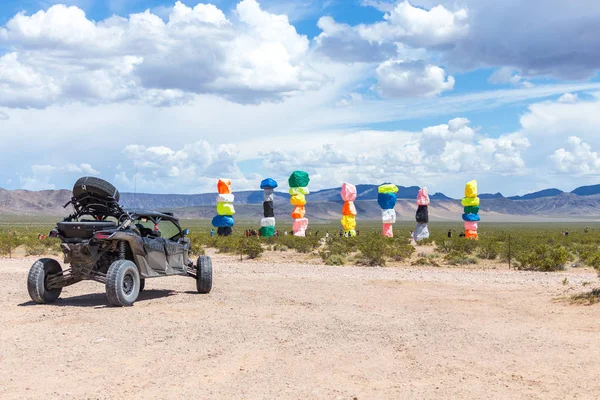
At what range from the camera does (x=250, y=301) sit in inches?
546

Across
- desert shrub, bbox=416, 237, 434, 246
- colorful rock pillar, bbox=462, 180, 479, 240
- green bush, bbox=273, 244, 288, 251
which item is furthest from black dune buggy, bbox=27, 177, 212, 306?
colorful rock pillar, bbox=462, 180, 479, 240

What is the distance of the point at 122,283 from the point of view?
509 inches

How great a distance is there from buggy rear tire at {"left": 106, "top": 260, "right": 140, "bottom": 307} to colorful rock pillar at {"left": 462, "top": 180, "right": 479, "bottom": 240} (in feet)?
105

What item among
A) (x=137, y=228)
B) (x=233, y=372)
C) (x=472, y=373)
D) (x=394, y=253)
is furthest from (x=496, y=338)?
(x=394, y=253)

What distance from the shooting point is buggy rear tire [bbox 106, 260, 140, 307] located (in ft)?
41.4

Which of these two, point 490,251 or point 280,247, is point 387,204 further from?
point 490,251

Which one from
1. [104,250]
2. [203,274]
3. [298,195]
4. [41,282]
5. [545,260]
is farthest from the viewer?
[298,195]

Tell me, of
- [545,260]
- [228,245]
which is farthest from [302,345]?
[228,245]

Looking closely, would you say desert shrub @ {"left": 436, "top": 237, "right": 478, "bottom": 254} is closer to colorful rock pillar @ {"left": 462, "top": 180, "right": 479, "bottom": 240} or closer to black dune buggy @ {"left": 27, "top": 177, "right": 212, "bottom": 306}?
colorful rock pillar @ {"left": 462, "top": 180, "right": 479, "bottom": 240}

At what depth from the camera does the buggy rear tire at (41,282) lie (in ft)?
43.9

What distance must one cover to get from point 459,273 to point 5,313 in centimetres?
1397

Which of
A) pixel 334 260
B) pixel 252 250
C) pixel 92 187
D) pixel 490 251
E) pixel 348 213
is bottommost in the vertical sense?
pixel 334 260

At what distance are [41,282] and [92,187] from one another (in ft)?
7.00

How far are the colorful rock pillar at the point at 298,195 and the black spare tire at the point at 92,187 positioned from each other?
2796 centimetres
